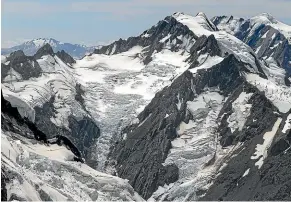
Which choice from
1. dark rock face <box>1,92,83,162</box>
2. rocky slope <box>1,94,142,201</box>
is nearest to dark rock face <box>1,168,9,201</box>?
rocky slope <box>1,94,142,201</box>

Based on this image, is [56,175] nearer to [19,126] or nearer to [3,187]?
[19,126]

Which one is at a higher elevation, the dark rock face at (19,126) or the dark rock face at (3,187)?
the dark rock face at (3,187)

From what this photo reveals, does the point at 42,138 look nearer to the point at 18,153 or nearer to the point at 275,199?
the point at 18,153

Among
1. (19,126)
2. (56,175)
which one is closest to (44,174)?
(56,175)

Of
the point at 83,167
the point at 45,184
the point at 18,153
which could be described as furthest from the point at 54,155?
the point at 45,184

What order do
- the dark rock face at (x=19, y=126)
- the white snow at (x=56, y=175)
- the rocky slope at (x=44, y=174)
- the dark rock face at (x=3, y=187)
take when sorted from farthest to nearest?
the dark rock face at (x=19, y=126) < the white snow at (x=56, y=175) < the rocky slope at (x=44, y=174) < the dark rock face at (x=3, y=187)

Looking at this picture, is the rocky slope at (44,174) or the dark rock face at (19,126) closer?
the rocky slope at (44,174)

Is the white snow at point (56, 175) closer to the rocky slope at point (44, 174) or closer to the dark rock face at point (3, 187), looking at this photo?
the rocky slope at point (44, 174)

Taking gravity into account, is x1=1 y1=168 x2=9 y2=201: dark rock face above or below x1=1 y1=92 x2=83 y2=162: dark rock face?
above

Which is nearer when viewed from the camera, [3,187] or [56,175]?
[3,187]

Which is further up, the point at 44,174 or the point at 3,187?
the point at 3,187

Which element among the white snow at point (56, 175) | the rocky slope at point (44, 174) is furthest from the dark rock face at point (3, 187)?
the white snow at point (56, 175)

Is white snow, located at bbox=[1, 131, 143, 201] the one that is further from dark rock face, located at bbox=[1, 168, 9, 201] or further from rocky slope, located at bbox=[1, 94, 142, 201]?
dark rock face, located at bbox=[1, 168, 9, 201]
